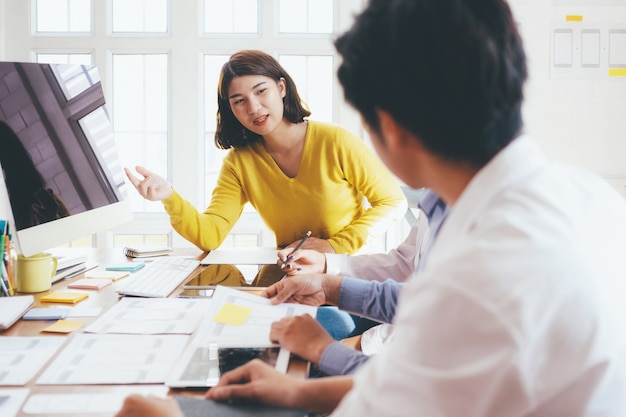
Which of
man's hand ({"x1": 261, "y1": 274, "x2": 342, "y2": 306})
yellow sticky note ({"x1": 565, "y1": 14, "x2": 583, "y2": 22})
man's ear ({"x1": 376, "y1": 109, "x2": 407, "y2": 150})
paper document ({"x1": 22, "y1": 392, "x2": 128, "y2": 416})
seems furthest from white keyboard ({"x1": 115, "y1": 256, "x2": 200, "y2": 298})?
yellow sticky note ({"x1": 565, "y1": 14, "x2": 583, "y2": 22})

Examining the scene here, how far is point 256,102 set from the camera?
1.92 m

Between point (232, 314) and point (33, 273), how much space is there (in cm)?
56

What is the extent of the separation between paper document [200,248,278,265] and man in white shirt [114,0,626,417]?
3.28 ft

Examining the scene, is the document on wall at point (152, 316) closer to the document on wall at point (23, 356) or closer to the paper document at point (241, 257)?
the document on wall at point (23, 356)

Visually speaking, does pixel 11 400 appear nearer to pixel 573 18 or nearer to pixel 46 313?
pixel 46 313

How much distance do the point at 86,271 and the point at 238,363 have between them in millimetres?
876

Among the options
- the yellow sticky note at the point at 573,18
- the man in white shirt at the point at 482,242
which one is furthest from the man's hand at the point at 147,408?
the yellow sticky note at the point at 573,18

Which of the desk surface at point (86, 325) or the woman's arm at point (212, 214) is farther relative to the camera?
the woman's arm at point (212, 214)

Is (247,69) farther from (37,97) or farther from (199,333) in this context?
(199,333)

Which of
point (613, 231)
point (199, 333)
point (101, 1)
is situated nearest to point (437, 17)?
point (613, 231)

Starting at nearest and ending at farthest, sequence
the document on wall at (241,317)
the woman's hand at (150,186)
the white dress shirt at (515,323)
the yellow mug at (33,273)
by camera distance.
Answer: the white dress shirt at (515,323)
the document on wall at (241,317)
the yellow mug at (33,273)
the woman's hand at (150,186)

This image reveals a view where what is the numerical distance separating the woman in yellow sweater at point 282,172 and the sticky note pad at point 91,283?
47 centimetres

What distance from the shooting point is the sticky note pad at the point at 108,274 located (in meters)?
1.46

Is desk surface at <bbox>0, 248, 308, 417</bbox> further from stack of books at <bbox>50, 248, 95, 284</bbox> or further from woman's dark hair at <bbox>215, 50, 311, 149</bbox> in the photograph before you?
woman's dark hair at <bbox>215, 50, 311, 149</bbox>
